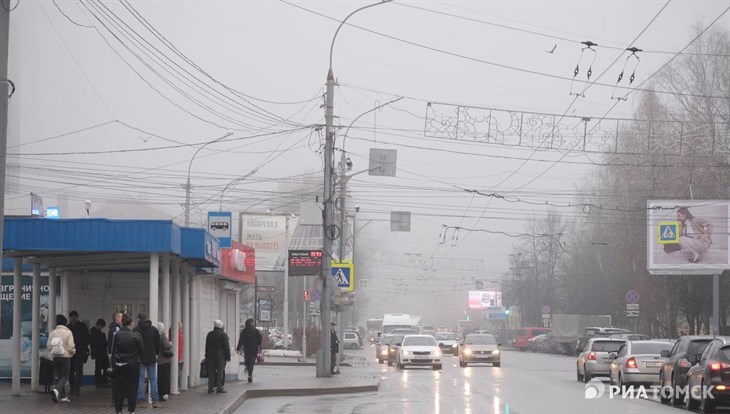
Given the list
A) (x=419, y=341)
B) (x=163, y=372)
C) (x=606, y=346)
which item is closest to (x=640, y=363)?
(x=606, y=346)

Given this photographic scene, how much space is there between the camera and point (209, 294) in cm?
3028

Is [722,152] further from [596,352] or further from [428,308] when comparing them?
[428,308]

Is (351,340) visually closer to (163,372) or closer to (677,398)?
(677,398)

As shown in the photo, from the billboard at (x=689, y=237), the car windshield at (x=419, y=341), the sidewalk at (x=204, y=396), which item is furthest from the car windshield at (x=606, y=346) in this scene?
the billboard at (x=689, y=237)

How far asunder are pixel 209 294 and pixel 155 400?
33.4ft

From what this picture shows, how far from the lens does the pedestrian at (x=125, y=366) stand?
17.3 meters

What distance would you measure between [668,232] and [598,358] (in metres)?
22.8

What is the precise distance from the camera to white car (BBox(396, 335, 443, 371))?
4412 centimetres

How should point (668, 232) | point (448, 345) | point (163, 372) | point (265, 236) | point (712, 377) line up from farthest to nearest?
point (448, 345), point (265, 236), point (668, 232), point (163, 372), point (712, 377)

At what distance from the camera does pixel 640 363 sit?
27922 mm

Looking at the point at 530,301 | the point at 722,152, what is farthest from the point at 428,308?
the point at 722,152

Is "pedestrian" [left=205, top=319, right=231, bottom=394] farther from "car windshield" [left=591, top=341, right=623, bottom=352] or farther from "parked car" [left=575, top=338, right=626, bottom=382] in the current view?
"car windshield" [left=591, top=341, right=623, bottom=352]

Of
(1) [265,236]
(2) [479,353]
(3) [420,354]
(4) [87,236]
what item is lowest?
(2) [479,353]

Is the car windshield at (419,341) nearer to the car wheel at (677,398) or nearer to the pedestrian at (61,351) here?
the car wheel at (677,398)
